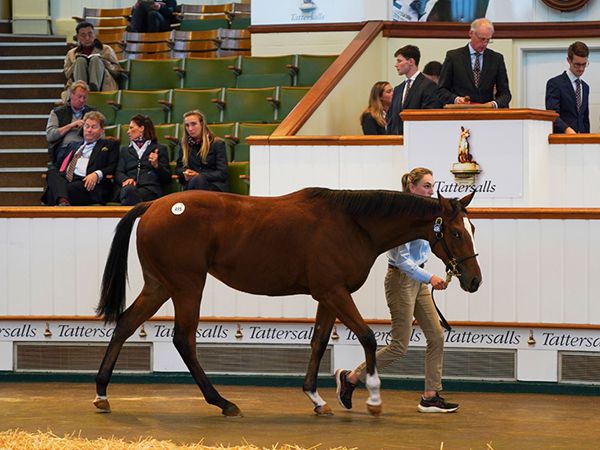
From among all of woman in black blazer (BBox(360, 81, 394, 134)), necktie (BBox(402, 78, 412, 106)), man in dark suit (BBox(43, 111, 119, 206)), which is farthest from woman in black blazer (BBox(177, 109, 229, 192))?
necktie (BBox(402, 78, 412, 106))

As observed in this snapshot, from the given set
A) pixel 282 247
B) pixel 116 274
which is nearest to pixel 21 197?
pixel 116 274

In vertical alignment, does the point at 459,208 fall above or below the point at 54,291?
above

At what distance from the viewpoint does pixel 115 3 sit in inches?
784

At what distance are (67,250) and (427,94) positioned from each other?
332 centimetres

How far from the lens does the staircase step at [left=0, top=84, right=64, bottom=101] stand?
16.1m

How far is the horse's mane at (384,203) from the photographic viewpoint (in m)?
9.47

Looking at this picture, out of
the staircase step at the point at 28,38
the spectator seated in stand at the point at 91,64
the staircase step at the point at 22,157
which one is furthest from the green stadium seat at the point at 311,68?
the staircase step at the point at 28,38

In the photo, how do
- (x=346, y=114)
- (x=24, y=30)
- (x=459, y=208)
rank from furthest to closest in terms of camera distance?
1. (x=24, y=30)
2. (x=346, y=114)
3. (x=459, y=208)

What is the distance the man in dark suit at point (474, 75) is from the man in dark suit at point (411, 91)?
4.3 inches

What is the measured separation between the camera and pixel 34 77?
16.5 meters

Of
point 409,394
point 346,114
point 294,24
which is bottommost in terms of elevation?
point 409,394

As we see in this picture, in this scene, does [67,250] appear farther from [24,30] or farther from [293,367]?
[24,30]

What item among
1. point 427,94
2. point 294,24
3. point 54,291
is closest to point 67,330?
point 54,291

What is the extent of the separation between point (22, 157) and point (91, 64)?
51.8 inches
